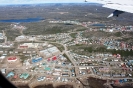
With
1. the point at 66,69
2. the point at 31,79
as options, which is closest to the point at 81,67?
the point at 66,69

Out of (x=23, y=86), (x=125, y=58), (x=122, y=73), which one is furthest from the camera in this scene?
(x=125, y=58)

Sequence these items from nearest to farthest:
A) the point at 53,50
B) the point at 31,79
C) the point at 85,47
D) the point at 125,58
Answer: the point at 31,79 → the point at 125,58 → the point at 53,50 → the point at 85,47

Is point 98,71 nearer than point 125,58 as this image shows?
Yes

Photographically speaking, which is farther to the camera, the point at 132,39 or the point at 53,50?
the point at 132,39

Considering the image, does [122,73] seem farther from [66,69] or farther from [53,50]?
[53,50]

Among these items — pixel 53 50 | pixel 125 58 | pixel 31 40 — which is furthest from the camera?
pixel 31 40

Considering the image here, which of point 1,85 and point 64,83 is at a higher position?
point 1,85

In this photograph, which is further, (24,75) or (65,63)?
(65,63)

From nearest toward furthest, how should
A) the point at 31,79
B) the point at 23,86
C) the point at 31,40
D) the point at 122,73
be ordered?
the point at 23,86 < the point at 31,79 < the point at 122,73 < the point at 31,40

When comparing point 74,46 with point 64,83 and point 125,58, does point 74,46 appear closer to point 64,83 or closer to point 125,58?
point 125,58

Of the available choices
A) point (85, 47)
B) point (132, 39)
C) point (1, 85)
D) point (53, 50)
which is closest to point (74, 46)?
point (85, 47)
